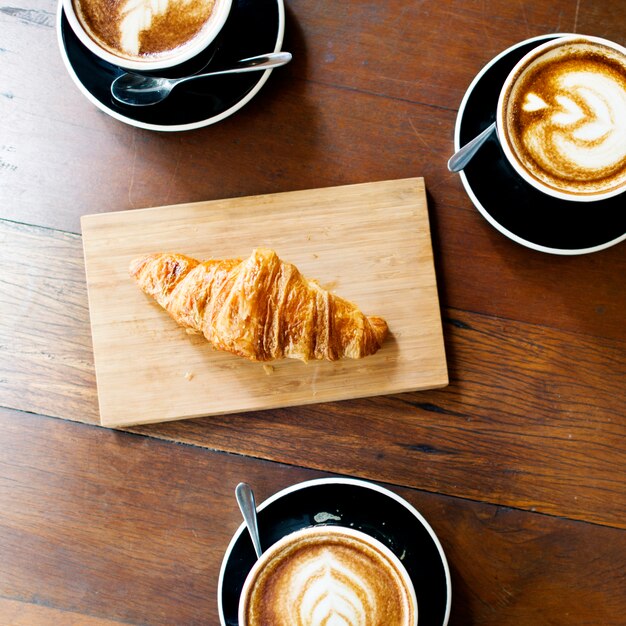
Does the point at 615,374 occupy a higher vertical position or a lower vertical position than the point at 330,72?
lower

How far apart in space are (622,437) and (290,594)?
0.75 meters

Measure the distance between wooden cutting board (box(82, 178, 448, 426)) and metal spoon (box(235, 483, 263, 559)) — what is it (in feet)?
0.52

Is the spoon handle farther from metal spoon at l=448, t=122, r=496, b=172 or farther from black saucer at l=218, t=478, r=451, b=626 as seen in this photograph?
black saucer at l=218, t=478, r=451, b=626

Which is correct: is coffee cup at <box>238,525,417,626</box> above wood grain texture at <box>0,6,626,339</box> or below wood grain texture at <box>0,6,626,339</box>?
below

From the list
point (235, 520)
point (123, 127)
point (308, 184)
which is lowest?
point (235, 520)

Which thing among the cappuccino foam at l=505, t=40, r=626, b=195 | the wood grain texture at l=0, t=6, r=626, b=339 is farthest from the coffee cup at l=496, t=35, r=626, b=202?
the wood grain texture at l=0, t=6, r=626, b=339

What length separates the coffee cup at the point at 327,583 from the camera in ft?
Result: 3.70

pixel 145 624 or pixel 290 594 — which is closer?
pixel 290 594

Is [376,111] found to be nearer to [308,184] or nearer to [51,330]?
[308,184]

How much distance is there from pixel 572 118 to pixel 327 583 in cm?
92

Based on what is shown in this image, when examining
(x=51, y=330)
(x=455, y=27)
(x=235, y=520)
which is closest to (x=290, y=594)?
(x=235, y=520)

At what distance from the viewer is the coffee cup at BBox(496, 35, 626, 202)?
1151mm

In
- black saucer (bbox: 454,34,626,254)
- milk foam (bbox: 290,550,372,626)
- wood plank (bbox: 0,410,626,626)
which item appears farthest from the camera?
wood plank (bbox: 0,410,626,626)

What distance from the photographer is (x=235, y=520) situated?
4.42 feet
